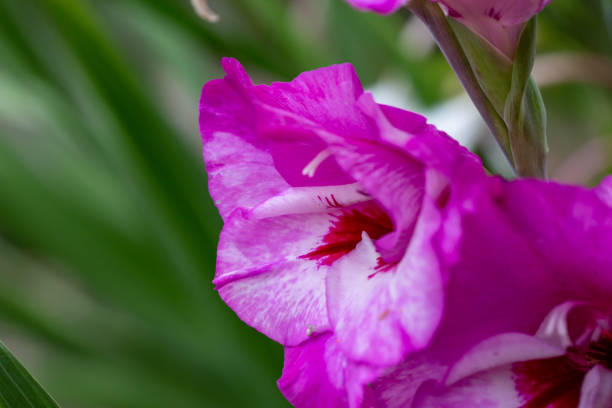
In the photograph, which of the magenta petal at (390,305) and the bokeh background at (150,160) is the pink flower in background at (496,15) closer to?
the magenta petal at (390,305)

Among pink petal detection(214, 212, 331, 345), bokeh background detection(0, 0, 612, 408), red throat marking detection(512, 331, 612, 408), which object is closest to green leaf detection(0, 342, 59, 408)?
pink petal detection(214, 212, 331, 345)

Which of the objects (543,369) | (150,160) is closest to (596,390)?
(543,369)

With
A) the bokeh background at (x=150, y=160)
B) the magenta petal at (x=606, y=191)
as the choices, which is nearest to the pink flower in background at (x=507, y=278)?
the magenta petal at (x=606, y=191)

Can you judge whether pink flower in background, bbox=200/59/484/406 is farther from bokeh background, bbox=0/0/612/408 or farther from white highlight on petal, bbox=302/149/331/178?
bokeh background, bbox=0/0/612/408

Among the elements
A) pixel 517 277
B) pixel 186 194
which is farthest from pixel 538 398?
pixel 186 194

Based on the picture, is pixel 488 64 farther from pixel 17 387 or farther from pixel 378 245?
pixel 17 387
